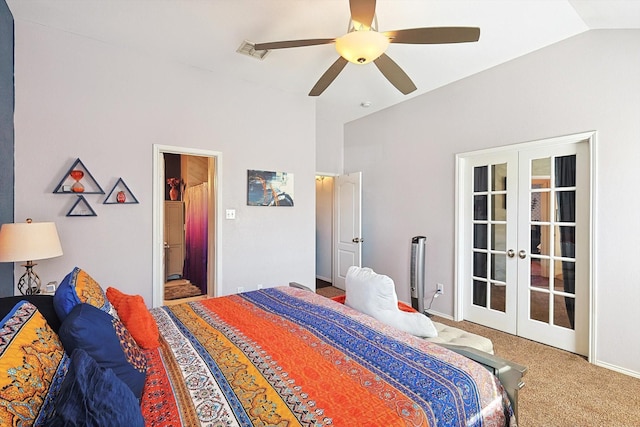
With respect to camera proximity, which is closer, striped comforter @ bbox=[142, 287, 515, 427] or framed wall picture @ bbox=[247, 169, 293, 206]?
striped comforter @ bbox=[142, 287, 515, 427]

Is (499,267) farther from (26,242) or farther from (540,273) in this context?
(26,242)

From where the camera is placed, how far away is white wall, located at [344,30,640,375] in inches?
102

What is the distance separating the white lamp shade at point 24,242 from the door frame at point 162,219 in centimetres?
99

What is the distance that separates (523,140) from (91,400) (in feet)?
12.5

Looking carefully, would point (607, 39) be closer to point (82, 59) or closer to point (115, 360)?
point (115, 360)

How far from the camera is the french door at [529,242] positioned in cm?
292

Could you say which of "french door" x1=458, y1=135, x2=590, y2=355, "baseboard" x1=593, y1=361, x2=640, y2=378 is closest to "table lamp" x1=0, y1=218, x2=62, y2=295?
"french door" x1=458, y1=135, x2=590, y2=355

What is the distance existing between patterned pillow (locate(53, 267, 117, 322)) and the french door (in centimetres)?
360

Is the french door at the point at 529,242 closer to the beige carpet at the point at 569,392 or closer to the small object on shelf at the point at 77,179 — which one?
the beige carpet at the point at 569,392

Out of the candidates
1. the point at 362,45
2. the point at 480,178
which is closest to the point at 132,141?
the point at 362,45

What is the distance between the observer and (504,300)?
345 centimetres

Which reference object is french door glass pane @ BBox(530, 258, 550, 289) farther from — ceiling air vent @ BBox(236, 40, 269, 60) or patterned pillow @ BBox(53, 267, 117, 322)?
patterned pillow @ BBox(53, 267, 117, 322)

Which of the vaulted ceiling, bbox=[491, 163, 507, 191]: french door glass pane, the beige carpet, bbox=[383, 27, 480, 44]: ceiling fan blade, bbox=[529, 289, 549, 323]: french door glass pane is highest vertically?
the vaulted ceiling

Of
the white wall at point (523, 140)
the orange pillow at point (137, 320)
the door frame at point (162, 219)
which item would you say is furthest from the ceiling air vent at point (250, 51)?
the orange pillow at point (137, 320)
